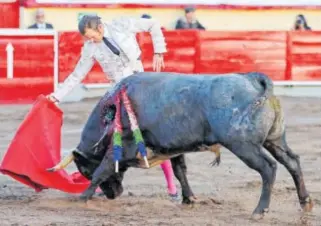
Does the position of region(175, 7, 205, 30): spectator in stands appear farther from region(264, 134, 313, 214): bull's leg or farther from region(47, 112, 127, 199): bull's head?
region(264, 134, 313, 214): bull's leg

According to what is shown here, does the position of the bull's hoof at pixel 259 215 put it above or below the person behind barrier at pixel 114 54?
below

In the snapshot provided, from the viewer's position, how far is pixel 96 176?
7770mm

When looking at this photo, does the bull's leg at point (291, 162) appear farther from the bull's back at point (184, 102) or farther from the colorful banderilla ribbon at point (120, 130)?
the colorful banderilla ribbon at point (120, 130)

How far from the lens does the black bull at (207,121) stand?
23.3 ft

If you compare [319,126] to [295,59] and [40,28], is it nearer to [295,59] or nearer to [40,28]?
[295,59]

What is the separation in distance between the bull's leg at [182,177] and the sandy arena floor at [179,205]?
97 mm

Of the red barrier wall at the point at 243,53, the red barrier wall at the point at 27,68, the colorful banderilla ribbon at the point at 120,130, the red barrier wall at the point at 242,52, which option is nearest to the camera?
the colorful banderilla ribbon at the point at 120,130

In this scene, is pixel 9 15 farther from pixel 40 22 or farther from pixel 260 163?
pixel 260 163

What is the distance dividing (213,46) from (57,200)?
7.98 meters

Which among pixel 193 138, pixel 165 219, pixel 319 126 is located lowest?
pixel 319 126

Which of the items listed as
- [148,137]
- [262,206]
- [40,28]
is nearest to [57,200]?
[148,137]

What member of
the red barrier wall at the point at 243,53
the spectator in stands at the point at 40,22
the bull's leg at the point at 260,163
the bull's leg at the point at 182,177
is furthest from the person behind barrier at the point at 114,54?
the spectator in stands at the point at 40,22

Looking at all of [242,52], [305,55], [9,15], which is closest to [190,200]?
[242,52]

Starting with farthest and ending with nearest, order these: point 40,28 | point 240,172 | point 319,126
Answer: point 40,28 < point 319,126 < point 240,172
